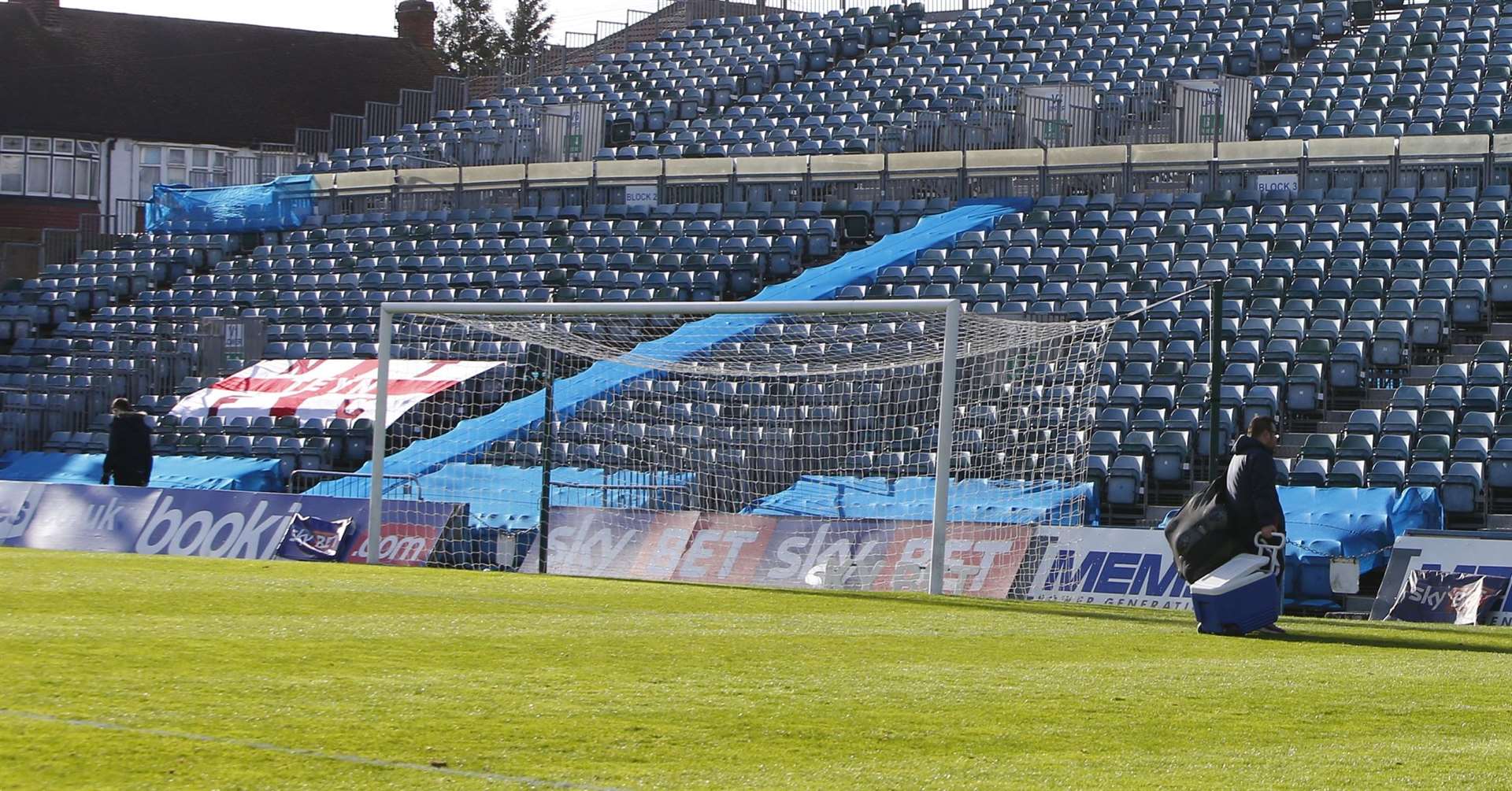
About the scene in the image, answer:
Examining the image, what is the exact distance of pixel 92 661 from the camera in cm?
884

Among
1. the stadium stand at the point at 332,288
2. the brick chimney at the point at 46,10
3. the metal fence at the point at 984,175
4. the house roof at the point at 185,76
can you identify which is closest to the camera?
the metal fence at the point at 984,175

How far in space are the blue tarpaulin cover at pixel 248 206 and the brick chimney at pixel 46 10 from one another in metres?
16.8

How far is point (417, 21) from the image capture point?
58125 millimetres

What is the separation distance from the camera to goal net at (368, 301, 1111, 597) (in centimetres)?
1792

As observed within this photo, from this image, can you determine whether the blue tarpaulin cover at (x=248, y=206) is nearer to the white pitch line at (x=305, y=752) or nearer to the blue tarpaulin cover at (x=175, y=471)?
the blue tarpaulin cover at (x=175, y=471)

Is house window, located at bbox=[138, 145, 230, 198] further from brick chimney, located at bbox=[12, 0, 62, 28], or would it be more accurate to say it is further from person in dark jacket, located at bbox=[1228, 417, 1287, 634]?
person in dark jacket, located at bbox=[1228, 417, 1287, 634]

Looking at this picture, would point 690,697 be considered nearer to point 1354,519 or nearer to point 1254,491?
point 1254,491

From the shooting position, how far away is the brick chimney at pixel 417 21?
2269 inches

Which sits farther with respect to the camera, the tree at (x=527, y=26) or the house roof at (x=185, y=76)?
the tree at (x=527, y=26)

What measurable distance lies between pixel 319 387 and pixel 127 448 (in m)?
5.98

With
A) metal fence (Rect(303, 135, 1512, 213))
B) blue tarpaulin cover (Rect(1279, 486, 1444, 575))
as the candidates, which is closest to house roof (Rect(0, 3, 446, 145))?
metal fence (Rect(303, 135, 1512, 213))

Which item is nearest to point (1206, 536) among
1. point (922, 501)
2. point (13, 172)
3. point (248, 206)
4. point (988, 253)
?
point (922, 501)

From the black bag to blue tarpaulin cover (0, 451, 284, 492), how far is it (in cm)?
1411

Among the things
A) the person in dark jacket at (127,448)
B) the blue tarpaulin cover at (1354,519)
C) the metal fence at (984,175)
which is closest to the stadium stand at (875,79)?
the metal fence at (984,175)
